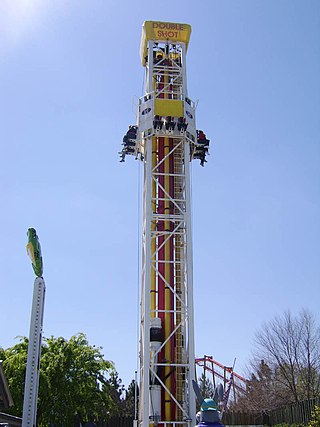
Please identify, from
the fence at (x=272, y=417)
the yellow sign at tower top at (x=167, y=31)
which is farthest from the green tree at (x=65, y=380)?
the yellow sign at tower top at (x=167, y=31)

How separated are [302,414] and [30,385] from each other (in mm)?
16274

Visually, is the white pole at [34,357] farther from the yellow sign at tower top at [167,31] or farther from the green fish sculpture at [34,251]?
the yellow sign at tower top at [167,31]

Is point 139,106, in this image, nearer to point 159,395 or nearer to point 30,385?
point 159,395

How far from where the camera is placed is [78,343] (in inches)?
1298

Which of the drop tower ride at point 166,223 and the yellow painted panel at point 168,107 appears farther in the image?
the yellow painted panel at point 168,107

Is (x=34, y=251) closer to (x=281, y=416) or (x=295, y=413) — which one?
(x=295, y=413)

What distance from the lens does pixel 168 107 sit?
28.3 meters


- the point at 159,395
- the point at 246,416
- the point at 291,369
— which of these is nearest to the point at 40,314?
the point at 159,395

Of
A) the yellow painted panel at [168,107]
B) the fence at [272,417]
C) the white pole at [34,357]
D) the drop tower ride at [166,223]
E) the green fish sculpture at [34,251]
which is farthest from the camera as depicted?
the yellow painted panel at [168,107]

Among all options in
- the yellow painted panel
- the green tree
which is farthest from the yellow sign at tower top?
the green tree

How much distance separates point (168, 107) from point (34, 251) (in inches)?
588

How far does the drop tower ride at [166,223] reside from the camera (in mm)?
23688

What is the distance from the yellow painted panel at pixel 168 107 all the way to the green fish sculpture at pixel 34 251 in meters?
14.2

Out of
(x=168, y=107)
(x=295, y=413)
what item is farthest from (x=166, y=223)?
(x=295, y=413)
